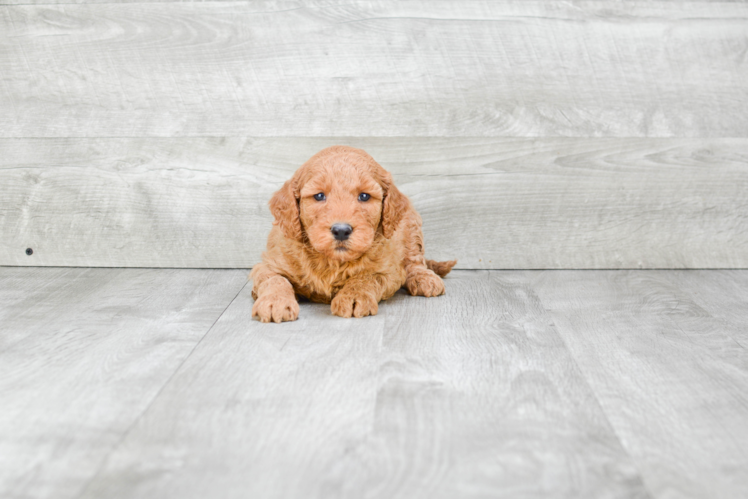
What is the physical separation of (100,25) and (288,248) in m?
1.37

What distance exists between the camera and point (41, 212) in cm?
296

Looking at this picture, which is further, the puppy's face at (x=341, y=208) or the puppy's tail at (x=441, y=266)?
the puppy's tail at (x=441, y=266)

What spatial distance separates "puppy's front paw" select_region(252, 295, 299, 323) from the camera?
2.12 metres

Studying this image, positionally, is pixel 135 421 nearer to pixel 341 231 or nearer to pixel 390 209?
pixel 341 231

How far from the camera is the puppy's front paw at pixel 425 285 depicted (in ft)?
8.14

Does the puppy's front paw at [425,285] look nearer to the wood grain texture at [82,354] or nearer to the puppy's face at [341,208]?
the puppy's face at [341,208]

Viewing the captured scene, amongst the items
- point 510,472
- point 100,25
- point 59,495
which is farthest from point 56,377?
point 100,25

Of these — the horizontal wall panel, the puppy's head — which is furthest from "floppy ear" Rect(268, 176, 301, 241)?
the horizontal wall panel

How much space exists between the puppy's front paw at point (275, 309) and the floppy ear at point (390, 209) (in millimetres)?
409

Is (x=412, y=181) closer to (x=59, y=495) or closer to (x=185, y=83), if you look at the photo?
(x=185, y=83)

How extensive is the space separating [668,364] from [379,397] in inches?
31.7

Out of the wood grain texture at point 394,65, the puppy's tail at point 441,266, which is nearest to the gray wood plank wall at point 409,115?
the wood grain texture at point 394,65

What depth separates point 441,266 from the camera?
2.74 meters

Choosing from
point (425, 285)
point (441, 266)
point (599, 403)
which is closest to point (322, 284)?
point (425, 285)
